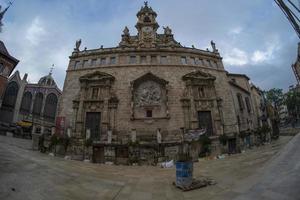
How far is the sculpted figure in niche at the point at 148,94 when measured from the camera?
66.6 feet

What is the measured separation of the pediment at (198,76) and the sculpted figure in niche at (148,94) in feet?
13.9

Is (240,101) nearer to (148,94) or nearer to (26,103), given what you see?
(148,94)

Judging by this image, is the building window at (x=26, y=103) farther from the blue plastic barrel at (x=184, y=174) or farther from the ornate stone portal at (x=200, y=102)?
the blue plastic barrel at (x=184, y=174)

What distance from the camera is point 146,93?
2070 centimetres

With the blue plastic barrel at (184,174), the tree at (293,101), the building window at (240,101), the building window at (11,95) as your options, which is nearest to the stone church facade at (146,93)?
the building window at (240,101)

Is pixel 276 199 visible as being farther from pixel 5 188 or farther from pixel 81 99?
pixel 81 99

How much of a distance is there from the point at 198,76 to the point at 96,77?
46.5ft

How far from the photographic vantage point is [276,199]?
13.4 ft

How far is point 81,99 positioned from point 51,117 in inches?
817

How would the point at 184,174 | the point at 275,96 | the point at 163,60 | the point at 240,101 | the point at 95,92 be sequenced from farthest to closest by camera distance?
the point at 275,96, the point at 240,101, the point at 163,60, the point at 95,92, the point at 184,174

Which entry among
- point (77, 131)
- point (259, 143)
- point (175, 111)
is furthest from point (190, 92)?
point (77, 131)

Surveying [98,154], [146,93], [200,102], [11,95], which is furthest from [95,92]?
[11,95]

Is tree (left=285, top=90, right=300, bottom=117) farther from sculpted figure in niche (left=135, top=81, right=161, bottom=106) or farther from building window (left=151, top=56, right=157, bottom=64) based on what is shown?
sculpted figure in niche (left=135, top=81, right=161, bottom=106)

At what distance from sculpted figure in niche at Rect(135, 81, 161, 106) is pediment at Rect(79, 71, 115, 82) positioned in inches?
167
